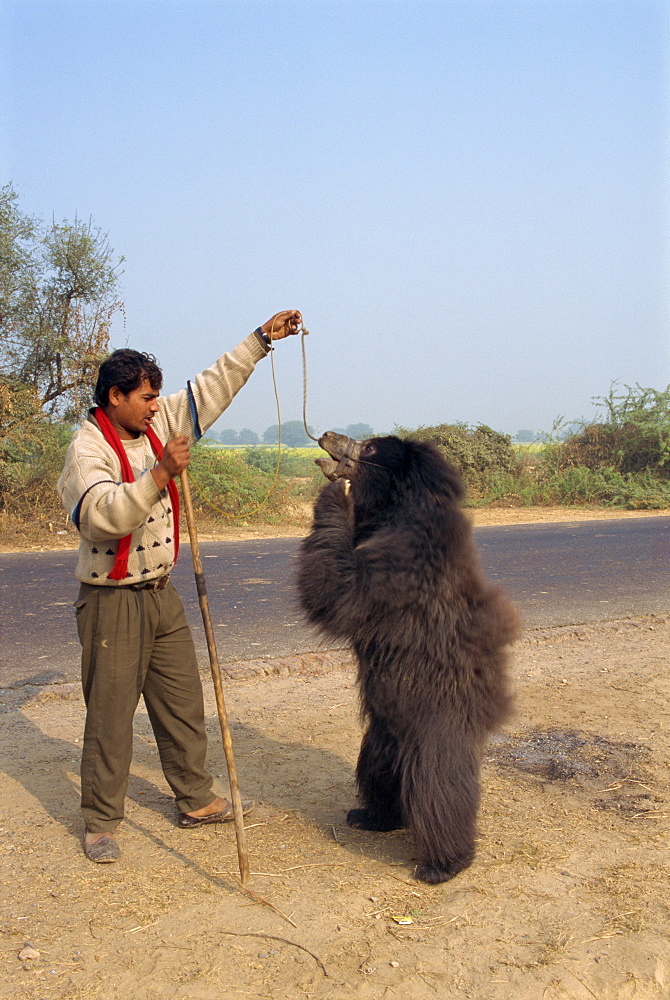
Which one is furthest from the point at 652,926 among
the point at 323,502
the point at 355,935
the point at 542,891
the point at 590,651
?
the point at 590,651

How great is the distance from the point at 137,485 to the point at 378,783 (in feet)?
5.67

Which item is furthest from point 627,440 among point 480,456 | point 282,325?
point 282,325

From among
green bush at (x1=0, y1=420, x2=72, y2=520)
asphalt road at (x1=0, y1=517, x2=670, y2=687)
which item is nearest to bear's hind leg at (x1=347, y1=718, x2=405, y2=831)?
asphalt road at (x1=0, y1=517, x2=670, y2=687)

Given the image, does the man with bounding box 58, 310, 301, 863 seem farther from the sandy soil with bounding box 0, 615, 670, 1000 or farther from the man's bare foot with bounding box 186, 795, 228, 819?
the sandy soil with bounding box 0, 615, 670, 1000

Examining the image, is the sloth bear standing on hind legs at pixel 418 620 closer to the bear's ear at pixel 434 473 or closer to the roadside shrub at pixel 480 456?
the bear's ear at pixel 434 473

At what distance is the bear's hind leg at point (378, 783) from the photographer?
372 centimetres

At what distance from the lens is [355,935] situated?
303 centimetres

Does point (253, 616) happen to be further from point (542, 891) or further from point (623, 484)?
point (623, 484)

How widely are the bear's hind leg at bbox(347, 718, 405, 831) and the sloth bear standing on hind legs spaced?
0.02 metres

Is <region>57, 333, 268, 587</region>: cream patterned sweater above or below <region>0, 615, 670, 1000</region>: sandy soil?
above

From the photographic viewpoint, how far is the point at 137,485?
324 centimetres

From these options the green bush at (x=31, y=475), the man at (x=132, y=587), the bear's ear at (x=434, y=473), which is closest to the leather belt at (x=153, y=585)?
the man at (x=132, y=587)

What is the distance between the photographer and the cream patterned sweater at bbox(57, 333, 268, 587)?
10.9 ft

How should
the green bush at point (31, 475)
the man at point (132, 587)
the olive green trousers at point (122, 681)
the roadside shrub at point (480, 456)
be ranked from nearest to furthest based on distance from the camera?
the man at point (132, 587) < the olive green trousers at point (122, 681) < the green bush at point (31, 475) < the roadside shrub at point (480, 456)
